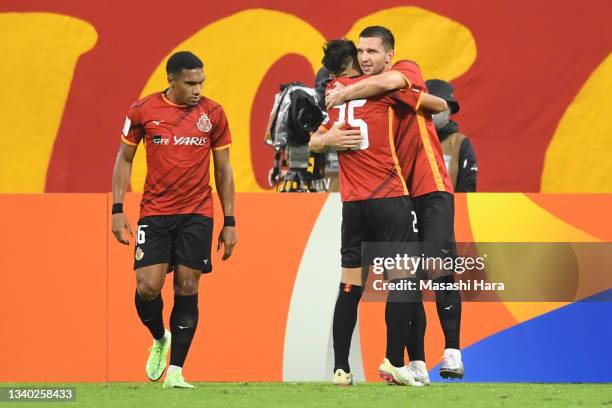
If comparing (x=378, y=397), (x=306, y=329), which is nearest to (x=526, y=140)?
(x=306, y=329)

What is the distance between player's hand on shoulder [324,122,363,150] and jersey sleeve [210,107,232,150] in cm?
66

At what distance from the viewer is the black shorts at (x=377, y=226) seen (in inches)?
274

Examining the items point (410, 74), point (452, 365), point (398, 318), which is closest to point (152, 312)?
point (398, 318)

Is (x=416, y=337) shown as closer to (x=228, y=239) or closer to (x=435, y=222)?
(x=435, y=222)

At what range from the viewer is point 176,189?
7.21 m

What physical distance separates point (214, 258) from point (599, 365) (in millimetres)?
2531

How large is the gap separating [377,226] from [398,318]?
19.8 inches

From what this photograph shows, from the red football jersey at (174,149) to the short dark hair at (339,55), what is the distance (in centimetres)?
70

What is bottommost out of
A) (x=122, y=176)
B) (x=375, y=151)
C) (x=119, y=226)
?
(x=119, y=226)

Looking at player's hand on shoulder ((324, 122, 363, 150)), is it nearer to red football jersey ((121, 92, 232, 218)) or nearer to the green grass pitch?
red football jersey ((121, 92, 232, 218))

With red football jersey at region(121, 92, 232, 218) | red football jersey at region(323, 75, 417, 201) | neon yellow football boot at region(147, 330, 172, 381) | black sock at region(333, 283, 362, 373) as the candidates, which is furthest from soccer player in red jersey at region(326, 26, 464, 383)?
neon yellow football boot at region(147, 330, 172, 381)

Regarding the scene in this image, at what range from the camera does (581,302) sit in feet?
27.2

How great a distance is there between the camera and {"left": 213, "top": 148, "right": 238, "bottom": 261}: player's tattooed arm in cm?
738

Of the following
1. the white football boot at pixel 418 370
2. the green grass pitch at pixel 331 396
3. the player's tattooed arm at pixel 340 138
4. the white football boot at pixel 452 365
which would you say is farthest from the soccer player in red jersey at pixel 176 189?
the white football boot at pixel 452 365
